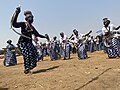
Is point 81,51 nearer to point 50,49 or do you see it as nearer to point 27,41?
point 50,49

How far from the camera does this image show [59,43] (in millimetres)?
21969

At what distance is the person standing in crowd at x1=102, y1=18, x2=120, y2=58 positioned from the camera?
15508 millimetres

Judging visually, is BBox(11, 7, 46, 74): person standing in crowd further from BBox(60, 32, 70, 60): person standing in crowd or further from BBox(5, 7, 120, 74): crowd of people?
BBox(60, 32, 70, 60): person standing in crowd

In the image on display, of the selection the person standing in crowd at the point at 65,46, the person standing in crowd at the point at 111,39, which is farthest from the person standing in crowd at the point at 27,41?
the person standing in crowd at the point at 65,46

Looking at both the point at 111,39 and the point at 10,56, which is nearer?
the point at 111,39

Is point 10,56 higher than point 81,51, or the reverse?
point 81,51

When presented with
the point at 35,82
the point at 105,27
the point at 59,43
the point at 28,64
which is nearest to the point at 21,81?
the point at 35,82

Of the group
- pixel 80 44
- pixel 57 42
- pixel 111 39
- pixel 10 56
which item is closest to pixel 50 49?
pixel 57 42

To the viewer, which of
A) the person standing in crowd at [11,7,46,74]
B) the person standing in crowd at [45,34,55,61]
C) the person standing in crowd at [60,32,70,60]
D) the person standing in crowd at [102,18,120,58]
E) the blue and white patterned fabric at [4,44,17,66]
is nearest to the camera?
the person standing in crowd at [11,7,46,74]

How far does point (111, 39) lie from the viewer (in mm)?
15773

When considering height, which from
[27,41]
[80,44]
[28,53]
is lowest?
[28,53]

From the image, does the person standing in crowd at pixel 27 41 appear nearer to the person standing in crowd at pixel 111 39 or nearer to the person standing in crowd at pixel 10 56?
the person standing in crowd at pixel 111 39

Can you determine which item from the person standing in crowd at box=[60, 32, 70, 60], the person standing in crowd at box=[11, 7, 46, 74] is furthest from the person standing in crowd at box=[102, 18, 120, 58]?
the person standing in crowd at box=[11, 7, 46, 74]

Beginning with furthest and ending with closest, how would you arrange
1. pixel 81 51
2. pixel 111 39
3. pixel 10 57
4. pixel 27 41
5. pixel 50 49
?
pixel 50 49 → pixel 10 57 → pixel 81 51 → pixel 111 39 → pixel 27 41
